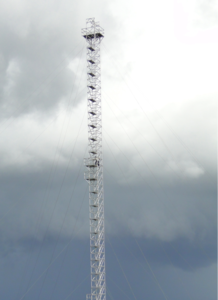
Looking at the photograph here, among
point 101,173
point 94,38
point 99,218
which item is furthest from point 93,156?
point 94,38

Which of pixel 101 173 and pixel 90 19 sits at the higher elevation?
pixel 90 19

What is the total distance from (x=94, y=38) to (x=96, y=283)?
115 feet


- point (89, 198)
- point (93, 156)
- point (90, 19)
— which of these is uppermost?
point (90, 19)

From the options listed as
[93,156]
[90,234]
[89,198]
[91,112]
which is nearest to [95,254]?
[90,234]

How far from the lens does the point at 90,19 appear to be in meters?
84.4

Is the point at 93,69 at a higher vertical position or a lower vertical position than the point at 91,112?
higher

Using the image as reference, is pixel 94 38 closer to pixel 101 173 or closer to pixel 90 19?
pixel 90 19

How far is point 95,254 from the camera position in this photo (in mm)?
80188

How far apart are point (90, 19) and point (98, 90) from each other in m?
10.4

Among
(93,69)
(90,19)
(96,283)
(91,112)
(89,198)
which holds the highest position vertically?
(90,19)

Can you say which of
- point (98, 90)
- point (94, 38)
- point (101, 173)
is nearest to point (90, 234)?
point (101, 173)

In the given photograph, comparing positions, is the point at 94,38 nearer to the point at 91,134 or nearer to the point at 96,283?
the point at 91,134

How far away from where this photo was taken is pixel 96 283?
262 feet

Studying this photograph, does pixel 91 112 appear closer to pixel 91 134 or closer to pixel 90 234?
pixel 91 134
